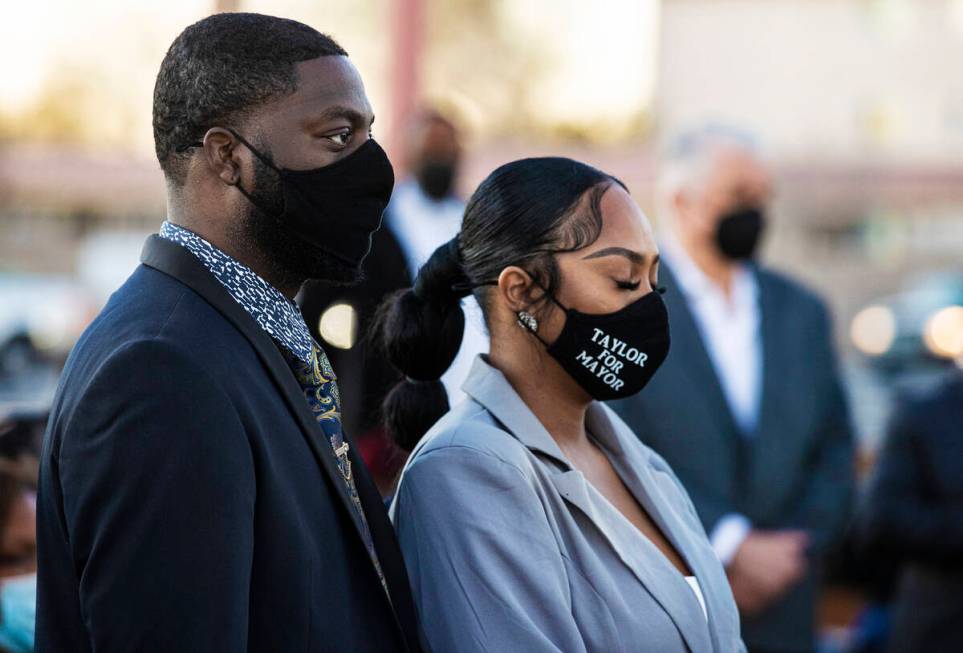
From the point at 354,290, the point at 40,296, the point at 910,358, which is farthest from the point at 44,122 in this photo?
the point at 354,290

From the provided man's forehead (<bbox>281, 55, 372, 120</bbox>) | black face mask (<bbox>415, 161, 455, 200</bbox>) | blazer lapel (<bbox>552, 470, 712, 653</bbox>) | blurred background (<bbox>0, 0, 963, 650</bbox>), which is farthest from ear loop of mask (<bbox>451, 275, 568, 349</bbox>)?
blurred background (<bbox>0, 0, 963, 650</bbox>)

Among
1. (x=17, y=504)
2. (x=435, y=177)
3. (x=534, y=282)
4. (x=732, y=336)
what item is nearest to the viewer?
(x=534, y=282)

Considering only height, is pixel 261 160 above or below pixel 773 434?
above

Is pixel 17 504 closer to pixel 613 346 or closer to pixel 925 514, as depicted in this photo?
pixel 613 346

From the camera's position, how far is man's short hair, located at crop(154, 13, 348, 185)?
5.93 ft

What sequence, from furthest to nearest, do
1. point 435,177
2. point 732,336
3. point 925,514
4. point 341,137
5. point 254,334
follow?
1. point 435,177
2. point 925,514
3. point 732,336
4. point 341,137
5. point 254,334

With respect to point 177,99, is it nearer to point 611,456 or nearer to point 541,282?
point 541,282

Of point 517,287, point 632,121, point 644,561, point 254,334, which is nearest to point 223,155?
point 254,334

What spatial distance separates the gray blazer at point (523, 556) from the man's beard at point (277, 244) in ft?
1.28

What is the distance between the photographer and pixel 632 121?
14.4 meters

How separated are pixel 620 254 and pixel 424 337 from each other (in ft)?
1.31

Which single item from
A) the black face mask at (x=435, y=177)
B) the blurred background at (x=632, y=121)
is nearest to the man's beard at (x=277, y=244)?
the black face mask at (x=435, y=177)

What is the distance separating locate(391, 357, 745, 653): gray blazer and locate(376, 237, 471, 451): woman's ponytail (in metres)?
0.15

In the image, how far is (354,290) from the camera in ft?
13.9
